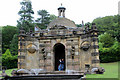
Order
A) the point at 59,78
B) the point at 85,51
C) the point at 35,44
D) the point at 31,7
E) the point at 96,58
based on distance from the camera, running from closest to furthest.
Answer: the point at 59,78 < the point at 96,58 < the point at 85,51 < the point at 35,44 < the point at 31,7

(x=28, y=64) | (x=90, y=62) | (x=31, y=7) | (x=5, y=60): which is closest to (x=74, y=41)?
(x=90, y=62)

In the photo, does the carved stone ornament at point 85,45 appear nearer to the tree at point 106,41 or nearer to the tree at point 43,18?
the tree at point 106,41

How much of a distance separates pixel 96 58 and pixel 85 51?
63.7 inches

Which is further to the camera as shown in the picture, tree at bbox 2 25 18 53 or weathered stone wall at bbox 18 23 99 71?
tree at bbox 2 25 18 53

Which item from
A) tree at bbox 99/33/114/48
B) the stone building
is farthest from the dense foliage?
the stone building

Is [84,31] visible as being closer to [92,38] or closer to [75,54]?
[92,38]

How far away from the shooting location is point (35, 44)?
57.8 ft

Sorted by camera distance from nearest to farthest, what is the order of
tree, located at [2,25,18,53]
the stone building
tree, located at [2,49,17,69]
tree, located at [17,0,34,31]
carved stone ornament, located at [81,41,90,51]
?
carved stone ornament, located at [81,41,90,51], the stone building, tree, located at [2,49,17,69], tree, located at [17,0,34,31], tree, located at [2,25,18,53]

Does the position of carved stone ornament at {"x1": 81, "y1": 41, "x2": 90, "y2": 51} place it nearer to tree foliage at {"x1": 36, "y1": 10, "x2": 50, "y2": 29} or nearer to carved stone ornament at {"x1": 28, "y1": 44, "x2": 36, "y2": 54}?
carved stone ornament at {"x1": 28, "y1": 44, "x2": 36, "y2": 54}

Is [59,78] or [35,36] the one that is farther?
[35,36]

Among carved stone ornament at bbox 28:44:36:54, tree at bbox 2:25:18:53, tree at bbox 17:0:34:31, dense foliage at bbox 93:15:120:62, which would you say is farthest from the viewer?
tree at bbox 2:25:18:53

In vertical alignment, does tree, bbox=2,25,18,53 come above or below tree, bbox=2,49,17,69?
above

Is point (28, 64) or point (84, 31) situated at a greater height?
point (84, 31)

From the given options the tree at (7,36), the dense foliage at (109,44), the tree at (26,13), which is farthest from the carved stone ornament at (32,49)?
the tree at (7,36)
